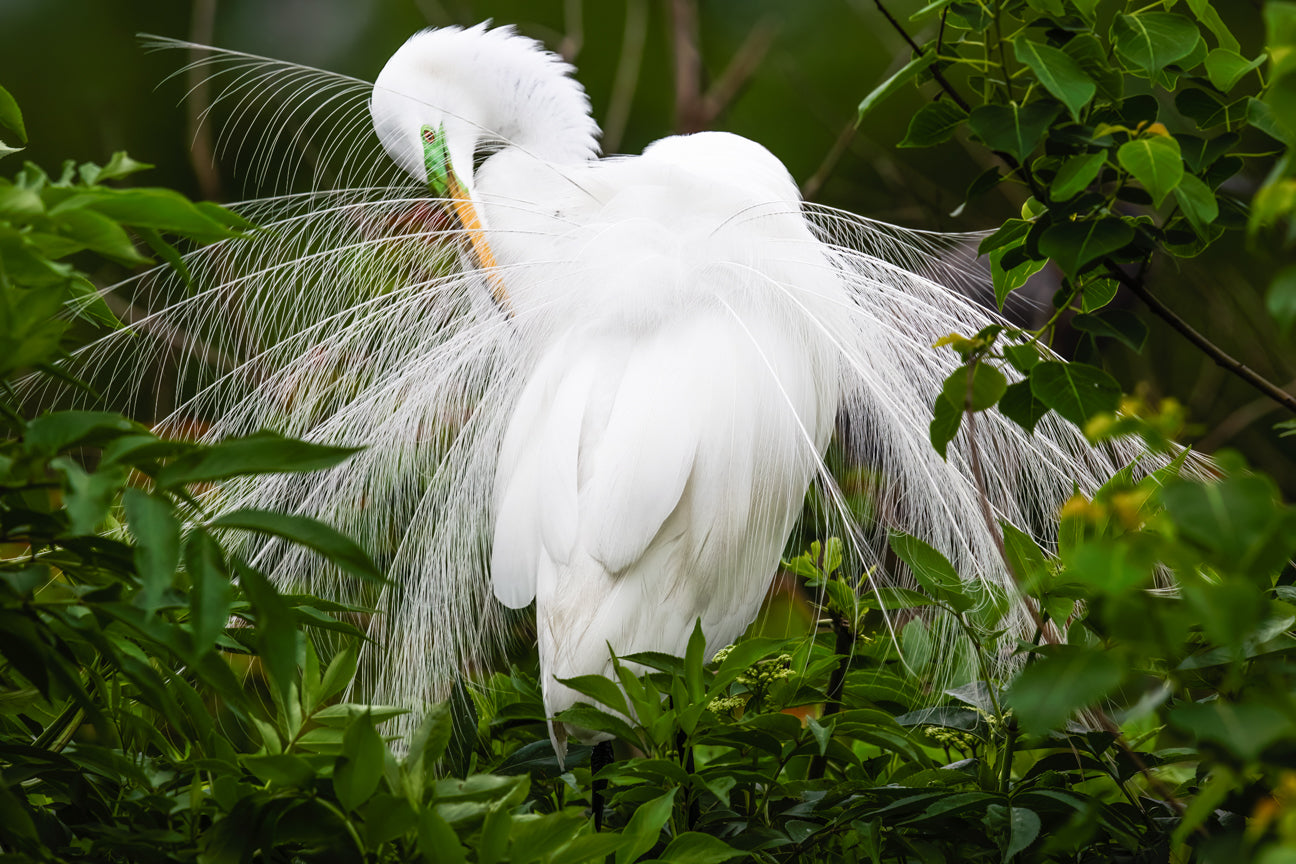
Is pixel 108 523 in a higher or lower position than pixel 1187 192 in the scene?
lower

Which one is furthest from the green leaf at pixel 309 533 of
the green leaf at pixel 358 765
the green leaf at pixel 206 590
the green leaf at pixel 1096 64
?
the green leaf at pixel 1096 64

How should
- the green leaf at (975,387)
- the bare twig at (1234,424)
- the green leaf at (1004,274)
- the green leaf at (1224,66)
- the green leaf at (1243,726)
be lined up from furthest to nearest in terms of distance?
1. the bare twig at (1234,424)
2. the green leaf at (1004,274)
3. the green leaf at (1224,66)
4. the green leaf at (975,387)
5. the green leaf at (1243,726)

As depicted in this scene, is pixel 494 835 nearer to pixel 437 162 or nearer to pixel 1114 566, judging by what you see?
pixel 1114 566

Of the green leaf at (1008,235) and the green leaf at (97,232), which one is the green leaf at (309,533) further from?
the green leaf at (1008,235)

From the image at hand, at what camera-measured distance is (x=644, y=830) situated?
0.62 meters

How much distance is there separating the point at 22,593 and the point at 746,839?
1.66 ft

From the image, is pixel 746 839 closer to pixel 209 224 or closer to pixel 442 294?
pixel 209 224

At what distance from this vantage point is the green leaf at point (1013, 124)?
0.58 meters

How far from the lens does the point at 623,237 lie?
113cm

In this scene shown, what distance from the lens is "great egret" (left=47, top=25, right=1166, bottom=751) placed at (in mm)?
1024

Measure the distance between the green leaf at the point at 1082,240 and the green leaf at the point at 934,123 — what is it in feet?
0.39

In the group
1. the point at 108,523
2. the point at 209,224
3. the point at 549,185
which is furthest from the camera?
the point at 549,185

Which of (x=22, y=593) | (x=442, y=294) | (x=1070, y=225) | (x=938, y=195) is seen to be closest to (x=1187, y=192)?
(x=1070, y=225)

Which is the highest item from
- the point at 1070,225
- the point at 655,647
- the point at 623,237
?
the point at 1070,225
